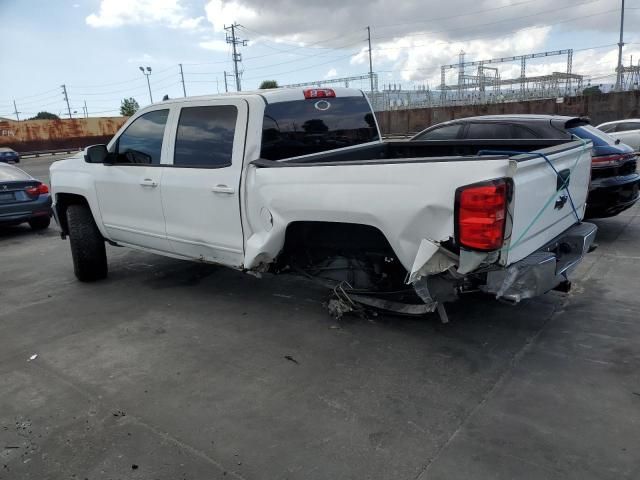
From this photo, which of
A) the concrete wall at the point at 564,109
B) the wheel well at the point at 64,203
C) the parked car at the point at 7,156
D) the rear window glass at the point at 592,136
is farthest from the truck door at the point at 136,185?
the concrete wall at the point at 564,109

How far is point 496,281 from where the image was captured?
3.21 metres

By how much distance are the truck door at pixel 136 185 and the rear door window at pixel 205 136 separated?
0.86ft

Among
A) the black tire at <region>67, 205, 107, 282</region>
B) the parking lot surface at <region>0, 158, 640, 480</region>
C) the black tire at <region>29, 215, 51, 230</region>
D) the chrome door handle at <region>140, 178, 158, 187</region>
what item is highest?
the chrome door handle at <region>140, 178, 158, 187</region>

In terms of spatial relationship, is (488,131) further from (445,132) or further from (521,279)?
(521,279)

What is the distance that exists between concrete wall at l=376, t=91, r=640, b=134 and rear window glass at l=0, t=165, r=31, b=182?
2570cm

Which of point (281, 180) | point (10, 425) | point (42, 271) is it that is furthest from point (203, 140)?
point (42, 271)

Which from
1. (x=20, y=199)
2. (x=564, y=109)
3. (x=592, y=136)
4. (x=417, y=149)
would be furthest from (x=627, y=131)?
(x=20, y=199)

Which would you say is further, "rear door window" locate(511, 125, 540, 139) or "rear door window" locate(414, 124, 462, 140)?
"rear door window" locate(414, 124, 462, 140)

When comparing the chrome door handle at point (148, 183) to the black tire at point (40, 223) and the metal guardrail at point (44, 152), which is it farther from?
the metal guardrail at point (44, 152)

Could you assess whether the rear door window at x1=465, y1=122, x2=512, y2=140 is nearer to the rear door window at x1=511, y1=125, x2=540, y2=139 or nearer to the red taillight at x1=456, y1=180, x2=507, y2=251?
the rear door window at x1=511, y1=125, x2=540, y2=139

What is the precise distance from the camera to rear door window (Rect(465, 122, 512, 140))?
23.5 ft

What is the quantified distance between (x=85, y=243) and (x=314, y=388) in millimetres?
3610

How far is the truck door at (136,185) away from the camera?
482 cm

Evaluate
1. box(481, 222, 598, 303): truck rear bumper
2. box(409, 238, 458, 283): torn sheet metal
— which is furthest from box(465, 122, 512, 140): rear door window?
box(409, 238, 458, 283): torn sheet metal
